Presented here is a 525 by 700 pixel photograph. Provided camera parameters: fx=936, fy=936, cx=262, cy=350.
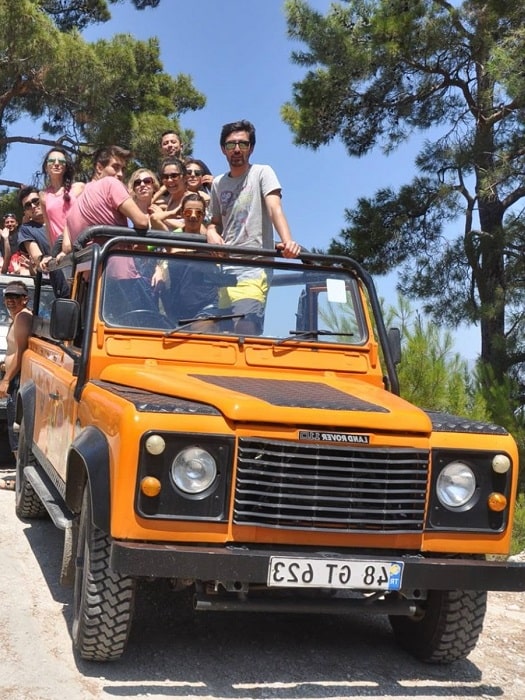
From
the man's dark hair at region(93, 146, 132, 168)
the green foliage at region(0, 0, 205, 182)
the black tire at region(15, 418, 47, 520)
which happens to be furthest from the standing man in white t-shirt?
the green foliage at region(0, 0, 205, 182)

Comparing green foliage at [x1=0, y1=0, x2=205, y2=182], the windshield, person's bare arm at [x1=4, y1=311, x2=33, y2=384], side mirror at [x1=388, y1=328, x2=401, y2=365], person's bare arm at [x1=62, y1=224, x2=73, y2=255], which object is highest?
green foliage at [x1=0, y1=0, x2=205, y2=182]

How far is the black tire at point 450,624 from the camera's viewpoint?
418 centimetres

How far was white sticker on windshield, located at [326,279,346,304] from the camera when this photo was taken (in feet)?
17.2

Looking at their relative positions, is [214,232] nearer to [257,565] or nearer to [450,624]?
[257,565]

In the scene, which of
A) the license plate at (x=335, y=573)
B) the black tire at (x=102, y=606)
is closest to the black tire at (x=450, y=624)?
the license plate at (x=335, y=573)

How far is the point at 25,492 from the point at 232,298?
2.46m

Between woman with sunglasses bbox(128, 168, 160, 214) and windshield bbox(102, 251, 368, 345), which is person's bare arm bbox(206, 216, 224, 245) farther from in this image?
woman with sunglasses bbox(128, 168, 160, 214)

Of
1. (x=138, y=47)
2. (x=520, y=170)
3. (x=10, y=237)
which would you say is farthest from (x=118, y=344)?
(x=138, y=47)

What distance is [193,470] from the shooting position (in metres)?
3.72

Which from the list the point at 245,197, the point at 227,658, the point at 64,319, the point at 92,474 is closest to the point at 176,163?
the point at 245,197

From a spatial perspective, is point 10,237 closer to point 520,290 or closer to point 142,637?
point 520,290

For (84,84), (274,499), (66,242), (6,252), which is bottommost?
(274,499)

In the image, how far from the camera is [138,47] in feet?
65.3

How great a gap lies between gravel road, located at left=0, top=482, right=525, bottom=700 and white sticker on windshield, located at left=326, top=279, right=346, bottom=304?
1732mm
